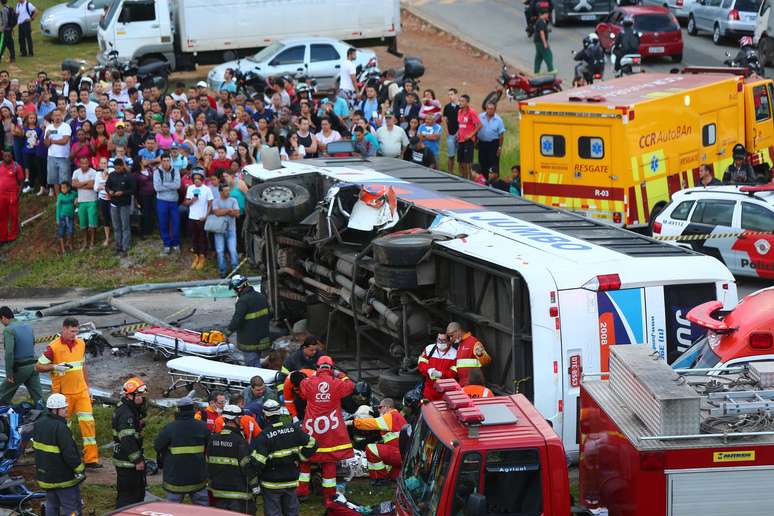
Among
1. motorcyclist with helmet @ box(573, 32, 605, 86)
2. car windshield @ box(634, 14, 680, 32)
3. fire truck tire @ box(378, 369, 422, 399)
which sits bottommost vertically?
fire truck tire @ box(378, 369, 422, 399)

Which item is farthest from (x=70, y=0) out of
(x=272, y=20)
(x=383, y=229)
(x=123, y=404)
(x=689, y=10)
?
(x=123, y=404)

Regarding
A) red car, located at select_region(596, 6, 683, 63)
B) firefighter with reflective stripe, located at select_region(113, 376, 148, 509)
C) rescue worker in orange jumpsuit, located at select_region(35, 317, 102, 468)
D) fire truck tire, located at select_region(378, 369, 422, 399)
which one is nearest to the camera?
firefighter with reflective stripe, located at select_region(113, 376, 148, 509)

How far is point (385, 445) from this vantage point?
1256 cm

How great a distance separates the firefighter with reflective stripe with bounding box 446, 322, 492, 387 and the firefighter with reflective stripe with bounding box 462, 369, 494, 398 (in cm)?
16

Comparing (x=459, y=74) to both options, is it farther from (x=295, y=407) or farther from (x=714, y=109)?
(x=295, y=407)

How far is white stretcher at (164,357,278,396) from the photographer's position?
15.2 meters

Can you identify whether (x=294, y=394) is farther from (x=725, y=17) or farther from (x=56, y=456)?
(x=725, y=17)

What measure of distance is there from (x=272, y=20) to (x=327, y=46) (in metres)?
2.68

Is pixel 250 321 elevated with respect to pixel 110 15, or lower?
lower

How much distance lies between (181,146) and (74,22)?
57.3ft

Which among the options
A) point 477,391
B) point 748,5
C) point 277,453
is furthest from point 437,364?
point 748,5

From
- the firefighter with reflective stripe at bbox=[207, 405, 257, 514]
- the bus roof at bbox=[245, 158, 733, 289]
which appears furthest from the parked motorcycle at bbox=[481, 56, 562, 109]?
the firefighter with reflective stripe at bbox=[207, 405, 257, 514]

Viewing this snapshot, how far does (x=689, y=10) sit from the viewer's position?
37.0 meters

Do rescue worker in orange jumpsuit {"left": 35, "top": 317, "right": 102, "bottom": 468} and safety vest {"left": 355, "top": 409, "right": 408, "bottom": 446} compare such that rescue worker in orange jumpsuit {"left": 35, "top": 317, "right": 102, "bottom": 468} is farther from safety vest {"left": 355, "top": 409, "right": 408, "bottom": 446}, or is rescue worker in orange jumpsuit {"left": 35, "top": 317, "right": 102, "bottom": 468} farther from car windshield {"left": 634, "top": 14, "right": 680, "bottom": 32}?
car windshield {"left": 634, "top": 14, "right": 680, "bottom": 32}
